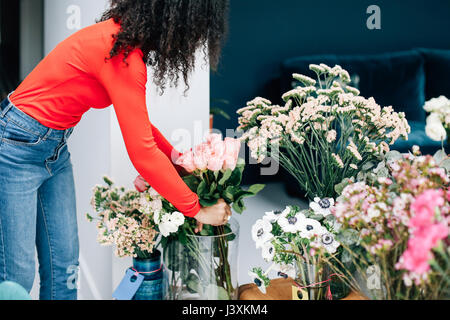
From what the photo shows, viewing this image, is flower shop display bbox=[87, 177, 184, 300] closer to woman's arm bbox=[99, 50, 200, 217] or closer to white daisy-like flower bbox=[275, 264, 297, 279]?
woman's arm bbox=[99, 50, 200, 217]

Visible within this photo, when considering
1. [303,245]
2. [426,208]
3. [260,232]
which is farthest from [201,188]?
[426,208]

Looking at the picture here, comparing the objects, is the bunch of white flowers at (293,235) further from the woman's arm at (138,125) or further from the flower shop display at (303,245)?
the woman's arm at (138,125)

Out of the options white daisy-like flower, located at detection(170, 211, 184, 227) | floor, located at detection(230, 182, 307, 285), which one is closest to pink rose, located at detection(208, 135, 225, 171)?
white daisy-like flower, located at detection(170, 211, 184, 227)

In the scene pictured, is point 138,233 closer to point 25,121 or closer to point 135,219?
point 135,219

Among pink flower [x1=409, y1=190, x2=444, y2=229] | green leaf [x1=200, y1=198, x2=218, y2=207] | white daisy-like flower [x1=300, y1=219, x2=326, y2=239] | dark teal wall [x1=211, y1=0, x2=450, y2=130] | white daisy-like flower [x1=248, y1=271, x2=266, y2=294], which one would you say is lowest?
white daisy-like flower [x1=248, y1=271, x2=266, y2=294]

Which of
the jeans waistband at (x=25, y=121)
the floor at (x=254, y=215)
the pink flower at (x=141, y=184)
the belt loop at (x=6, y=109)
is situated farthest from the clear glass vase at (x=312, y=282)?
the floor at (x=254, y=215)

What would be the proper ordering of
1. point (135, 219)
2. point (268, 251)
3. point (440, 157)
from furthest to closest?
point (135, 219) < point (268, 251) < point (440, 157)

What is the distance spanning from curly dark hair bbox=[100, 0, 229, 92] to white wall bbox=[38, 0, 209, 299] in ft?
1.12

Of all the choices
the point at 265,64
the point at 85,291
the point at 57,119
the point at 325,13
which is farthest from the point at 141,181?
the point at 325,13

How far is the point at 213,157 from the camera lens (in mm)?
1125

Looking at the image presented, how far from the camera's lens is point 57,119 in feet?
Result: 4.01

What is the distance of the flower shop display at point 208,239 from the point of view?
3.75 ft

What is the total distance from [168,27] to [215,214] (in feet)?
1.44

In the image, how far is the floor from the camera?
2506 millimetres
